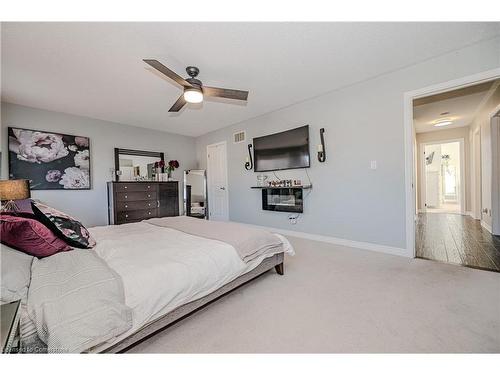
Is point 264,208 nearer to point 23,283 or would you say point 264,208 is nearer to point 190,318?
point 190,318

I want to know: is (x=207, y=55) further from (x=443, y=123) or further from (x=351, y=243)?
(x=443, y=123)

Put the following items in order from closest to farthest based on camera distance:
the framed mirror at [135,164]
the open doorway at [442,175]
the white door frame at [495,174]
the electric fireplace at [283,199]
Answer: the white door frame at [495,174] → the electric fireplace at [283,199] → the framed mirror at [135,164] → the open doorway at [442,175]

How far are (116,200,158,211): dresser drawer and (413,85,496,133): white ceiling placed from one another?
5.65 m

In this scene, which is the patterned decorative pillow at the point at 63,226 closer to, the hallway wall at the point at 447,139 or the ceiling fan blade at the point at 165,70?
the ceiling fan blade at the point at 165,70

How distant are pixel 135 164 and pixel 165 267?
410 centimetres

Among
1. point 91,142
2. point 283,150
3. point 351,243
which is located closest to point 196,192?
point 91,142

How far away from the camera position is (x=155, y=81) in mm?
2783

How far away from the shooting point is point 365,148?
2.99 m

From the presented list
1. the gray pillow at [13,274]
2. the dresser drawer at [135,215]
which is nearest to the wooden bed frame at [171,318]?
the gray pillow at [13,274]

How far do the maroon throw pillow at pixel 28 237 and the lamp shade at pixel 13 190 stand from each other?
44 cm

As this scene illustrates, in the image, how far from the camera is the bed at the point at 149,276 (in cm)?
90

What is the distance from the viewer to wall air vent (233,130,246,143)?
4.71 metres
